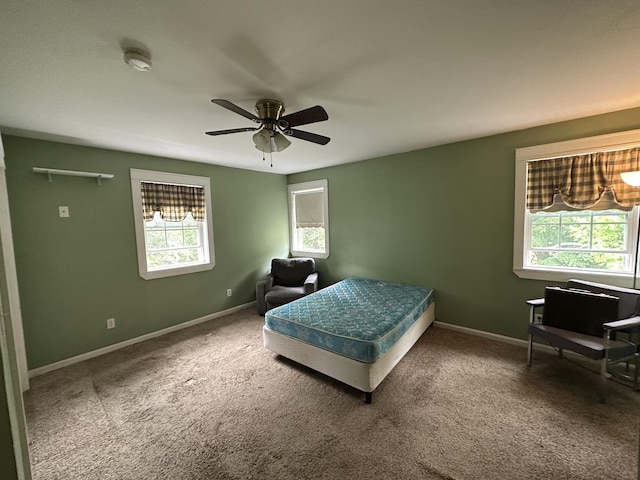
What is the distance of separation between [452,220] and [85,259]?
14.6 ft

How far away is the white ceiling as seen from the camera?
46.4 inches

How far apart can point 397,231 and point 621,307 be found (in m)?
2.28

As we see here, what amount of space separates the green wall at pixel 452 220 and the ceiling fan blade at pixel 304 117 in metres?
2.21

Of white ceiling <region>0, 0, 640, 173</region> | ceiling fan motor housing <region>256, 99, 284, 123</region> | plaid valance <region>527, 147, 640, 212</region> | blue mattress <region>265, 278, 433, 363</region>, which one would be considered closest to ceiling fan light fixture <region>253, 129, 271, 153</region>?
ceiling fan motor housing <region>256, 99, 284, 123</region>

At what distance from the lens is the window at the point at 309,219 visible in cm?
454

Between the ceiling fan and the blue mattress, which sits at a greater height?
the ceiling fan

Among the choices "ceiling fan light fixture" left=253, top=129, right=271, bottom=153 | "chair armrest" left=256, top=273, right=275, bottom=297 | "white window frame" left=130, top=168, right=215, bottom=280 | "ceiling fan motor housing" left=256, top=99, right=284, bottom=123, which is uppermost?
"ceiling fan motor housing" left=256, top=99, right=284, bottom=123

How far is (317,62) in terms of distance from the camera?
1544 millimetres

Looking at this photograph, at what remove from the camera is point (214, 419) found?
1931 millimetres

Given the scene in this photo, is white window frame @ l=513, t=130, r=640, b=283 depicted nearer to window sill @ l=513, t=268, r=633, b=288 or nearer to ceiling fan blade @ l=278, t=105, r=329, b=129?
window sill @ l=513, t=268, r=633, b=288

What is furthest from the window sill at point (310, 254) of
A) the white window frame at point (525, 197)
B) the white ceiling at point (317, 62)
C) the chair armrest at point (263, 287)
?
the white window frame at point (525, 197)

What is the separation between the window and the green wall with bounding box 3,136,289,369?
4.76ft

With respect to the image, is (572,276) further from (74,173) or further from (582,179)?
(74,173)

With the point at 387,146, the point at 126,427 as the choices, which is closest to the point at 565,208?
the point at 387,146
